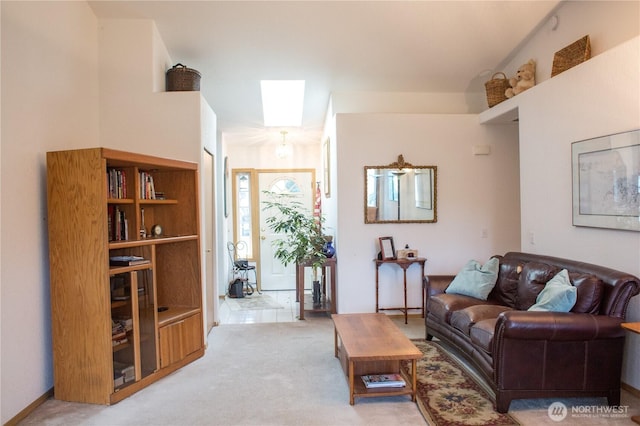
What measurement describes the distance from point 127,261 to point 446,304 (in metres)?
2.62

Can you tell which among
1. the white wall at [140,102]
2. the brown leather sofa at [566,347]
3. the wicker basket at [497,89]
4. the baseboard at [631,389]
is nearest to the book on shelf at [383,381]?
A: the brown leather sofa at [566,347]

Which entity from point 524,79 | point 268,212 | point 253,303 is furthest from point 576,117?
point 268,212

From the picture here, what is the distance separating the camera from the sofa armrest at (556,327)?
249cm

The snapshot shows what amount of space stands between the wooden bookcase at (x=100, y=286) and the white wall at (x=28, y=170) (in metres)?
0.10

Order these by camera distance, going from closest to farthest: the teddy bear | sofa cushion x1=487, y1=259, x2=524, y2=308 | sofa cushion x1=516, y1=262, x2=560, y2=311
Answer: sofa cushion x1=516, y1=262, x2=560, y2=311 < sofa cushion x1=487, y1=259, x2=524, y2=308 < the teddy bear

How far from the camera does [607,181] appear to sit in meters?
2.98

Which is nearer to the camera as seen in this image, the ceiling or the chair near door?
the ceiling

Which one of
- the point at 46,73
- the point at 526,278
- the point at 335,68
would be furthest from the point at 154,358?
the point at 335,68

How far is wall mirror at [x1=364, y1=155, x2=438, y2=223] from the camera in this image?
477cm

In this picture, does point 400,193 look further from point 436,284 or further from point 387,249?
point 436,284

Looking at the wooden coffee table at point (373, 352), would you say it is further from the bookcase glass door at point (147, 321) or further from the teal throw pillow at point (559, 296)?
the bookcase glass door at point (147, 321)

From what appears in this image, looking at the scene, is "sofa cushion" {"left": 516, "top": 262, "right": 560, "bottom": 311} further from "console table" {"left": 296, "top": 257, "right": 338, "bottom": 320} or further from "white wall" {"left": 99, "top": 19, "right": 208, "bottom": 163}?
"white wall" {"left": 99, "top": 19, "right": 208, "bottom": 163}

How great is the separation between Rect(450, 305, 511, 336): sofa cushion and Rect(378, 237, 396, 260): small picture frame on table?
4.55 ft

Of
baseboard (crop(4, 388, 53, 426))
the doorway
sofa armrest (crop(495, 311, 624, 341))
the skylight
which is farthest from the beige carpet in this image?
the skylight
